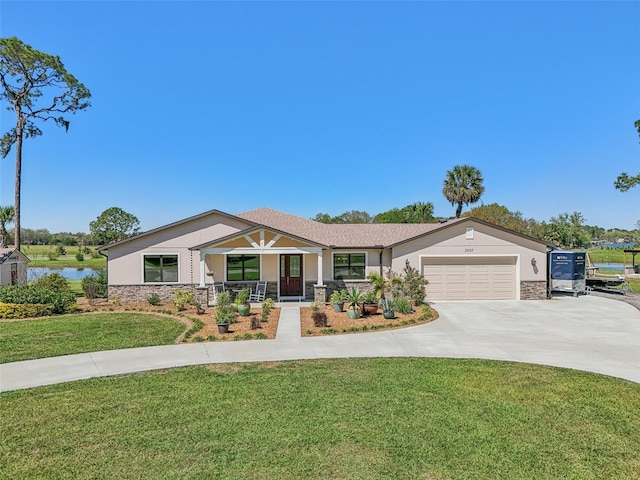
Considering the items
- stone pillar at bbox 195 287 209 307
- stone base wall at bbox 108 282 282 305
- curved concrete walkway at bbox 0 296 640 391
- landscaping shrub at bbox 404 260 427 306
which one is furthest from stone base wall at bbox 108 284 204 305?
landscaping shrub at bbox 404 260 427 306

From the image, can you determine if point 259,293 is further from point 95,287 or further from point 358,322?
point 95,287

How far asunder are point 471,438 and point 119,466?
13.9ft

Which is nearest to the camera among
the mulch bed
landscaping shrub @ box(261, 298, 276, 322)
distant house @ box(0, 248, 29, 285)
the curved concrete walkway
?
the curved concrete walkway

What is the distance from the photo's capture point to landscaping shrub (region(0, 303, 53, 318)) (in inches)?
526

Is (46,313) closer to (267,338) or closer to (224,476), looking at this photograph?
(267,338)

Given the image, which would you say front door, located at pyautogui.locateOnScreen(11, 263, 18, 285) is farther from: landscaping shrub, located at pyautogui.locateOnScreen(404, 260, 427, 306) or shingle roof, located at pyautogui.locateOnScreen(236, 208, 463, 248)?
landscaping shrub, located at pyautogui.locateOnScreen(404, 260, 427, 306)

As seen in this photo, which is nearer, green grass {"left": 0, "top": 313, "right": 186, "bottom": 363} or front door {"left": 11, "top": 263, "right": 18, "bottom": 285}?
green grass {"left": 0, "top": 313, "right": 186, "bottom": 363}

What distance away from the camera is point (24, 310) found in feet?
44.5

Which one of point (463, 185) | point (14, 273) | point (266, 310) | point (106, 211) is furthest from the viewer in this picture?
point (106, 211)

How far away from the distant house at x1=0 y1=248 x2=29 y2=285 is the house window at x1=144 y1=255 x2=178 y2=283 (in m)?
8.51

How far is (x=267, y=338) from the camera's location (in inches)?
410

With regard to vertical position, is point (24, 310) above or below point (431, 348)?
above

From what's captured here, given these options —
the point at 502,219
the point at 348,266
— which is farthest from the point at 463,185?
the point at 348,266

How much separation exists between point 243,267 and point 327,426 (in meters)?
13.7
